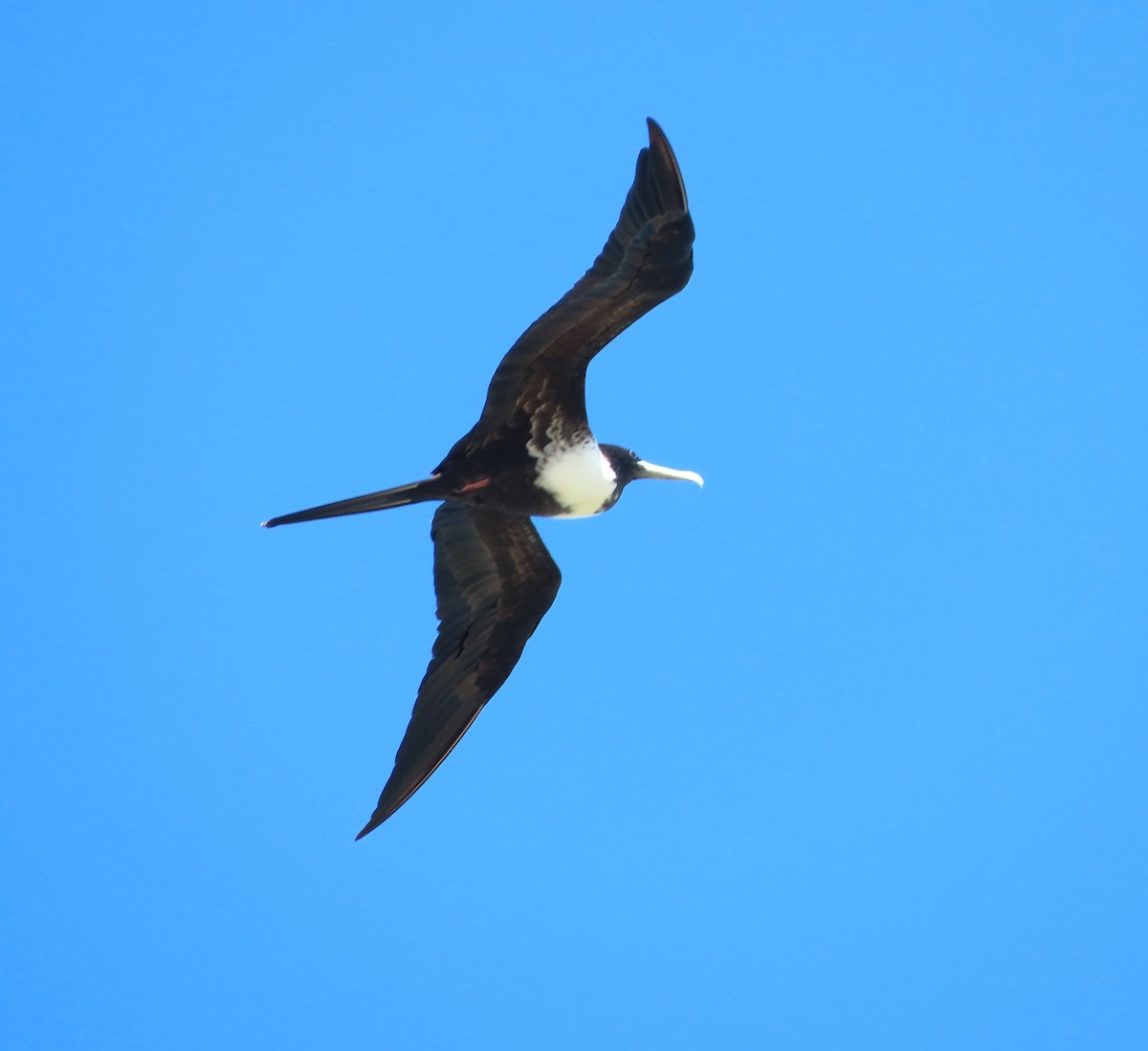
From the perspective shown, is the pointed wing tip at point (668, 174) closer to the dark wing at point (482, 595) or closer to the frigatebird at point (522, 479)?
the frigatebird at point (522, 479)

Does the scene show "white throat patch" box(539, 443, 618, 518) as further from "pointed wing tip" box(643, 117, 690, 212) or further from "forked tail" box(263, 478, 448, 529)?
"pointed wing tip" box(643, 117, 690, 212)

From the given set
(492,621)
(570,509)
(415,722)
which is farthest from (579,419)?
(415,722)

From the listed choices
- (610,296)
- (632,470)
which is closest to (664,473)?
(632,470)

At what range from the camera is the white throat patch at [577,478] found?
5.09 metres

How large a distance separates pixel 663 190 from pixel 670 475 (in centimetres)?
145

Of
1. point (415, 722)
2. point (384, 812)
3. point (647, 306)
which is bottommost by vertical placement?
point (384, 812)

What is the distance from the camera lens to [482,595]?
5312 millimetres

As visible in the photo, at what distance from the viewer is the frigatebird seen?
4582mm

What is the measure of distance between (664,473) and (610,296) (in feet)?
3.93

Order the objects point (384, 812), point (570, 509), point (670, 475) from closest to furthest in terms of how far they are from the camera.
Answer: point (384, 812) < point (570, 509) < point (670, 475)

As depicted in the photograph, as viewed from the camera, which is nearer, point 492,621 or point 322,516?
point 322,516

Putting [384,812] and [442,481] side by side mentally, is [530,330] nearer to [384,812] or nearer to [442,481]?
[442,481]

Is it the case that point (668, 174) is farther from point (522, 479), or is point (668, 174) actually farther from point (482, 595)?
point (482, 595)

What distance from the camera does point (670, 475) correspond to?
5742 millimetres
